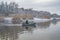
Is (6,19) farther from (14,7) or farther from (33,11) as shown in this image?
(33,11)

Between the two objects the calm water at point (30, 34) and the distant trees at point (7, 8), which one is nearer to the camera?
the calm water at point (30, 34)

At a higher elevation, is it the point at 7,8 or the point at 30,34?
the point at 7,8

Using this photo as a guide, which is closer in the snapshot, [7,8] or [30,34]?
[30,34]

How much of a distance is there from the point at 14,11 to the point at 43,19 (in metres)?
1.40

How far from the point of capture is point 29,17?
7.02 meters

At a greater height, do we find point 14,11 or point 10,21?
point 14,11

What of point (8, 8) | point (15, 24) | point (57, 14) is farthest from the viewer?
point (15, 24)

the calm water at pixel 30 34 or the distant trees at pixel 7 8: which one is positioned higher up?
the distant trees at pixel 7 8

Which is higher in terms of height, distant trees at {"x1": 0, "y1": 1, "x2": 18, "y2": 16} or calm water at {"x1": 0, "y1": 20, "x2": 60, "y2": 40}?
distant trees at {"x1": 0, "y1": 1, "x2": 18, "y2": 16}

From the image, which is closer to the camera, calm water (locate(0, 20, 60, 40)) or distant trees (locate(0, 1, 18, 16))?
calm water (locate(0, 20, 60, 40))

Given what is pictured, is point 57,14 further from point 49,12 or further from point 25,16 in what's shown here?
point 25,16

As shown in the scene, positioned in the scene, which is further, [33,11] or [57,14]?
[33,11]

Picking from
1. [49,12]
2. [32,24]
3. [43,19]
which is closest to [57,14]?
[49,12]

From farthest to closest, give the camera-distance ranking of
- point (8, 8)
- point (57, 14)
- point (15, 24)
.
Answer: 1. point (15, 24)
2. point (8, 8)
3. point (57, 14)
